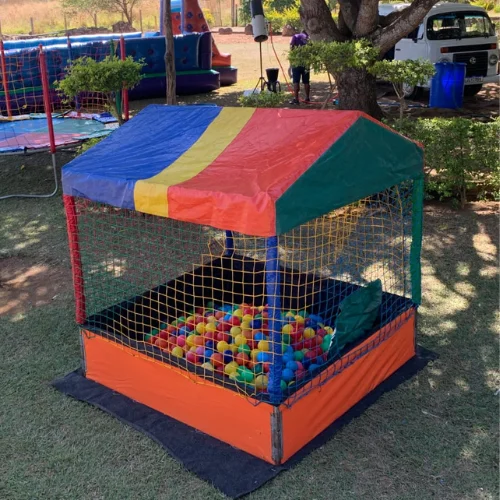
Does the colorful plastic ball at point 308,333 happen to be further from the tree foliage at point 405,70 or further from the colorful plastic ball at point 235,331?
the tree foliage at point 405,70

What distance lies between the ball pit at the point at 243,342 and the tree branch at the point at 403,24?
4.52 m

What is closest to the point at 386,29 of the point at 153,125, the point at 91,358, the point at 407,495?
the point at 153,125

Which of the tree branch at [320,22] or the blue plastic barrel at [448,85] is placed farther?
the blue plastic barrel at [448,85]

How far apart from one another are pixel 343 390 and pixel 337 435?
258 millimetres

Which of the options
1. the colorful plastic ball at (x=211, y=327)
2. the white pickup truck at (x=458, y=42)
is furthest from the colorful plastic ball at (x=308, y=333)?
the white pickup truck at (x=458, y=42)

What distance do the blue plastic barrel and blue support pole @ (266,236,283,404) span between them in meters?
10.2

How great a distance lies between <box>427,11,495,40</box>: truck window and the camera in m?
13.1

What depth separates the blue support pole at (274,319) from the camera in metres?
3.07

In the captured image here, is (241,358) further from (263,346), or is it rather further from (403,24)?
(403,24)

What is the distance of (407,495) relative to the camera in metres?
3.04

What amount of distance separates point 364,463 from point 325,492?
1.01 feet

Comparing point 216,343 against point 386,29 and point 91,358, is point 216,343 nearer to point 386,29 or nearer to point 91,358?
point 91,358

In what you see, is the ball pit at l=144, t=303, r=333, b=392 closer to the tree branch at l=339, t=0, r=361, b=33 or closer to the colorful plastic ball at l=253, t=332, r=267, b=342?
the colorful plastic ball at l=253, t=332, r=267, b=342

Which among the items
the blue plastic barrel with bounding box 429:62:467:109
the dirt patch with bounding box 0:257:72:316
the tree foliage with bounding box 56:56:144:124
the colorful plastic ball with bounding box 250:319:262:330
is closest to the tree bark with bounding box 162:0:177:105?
the tree foliage with bounding box 56:56:144:124
